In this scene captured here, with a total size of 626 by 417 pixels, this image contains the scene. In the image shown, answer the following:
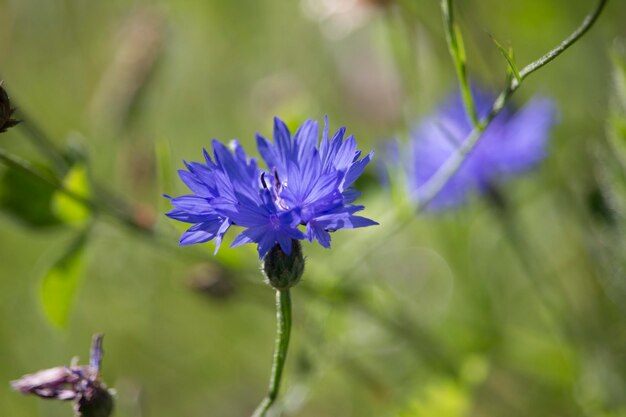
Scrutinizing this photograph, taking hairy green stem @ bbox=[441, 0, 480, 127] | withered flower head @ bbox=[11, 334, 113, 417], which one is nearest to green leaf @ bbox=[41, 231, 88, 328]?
withered flower head @ bbox=[11, 334, 113, 417]

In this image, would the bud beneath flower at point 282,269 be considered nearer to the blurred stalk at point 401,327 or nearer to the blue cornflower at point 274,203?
the blue cornflower at point 274,203

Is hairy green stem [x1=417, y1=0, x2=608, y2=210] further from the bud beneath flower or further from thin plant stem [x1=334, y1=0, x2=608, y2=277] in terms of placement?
the bud beneath flower

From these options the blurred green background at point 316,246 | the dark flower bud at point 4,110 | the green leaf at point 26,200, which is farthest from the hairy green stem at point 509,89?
the green leaf at point 26,200

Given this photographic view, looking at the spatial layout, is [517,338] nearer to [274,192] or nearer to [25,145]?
[274,192]

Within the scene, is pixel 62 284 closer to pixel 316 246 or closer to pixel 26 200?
pixel 26 200

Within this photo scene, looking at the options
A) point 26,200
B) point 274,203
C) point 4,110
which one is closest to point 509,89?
point 274,203

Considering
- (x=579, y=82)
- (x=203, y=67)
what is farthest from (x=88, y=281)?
(x=579, y=82)
